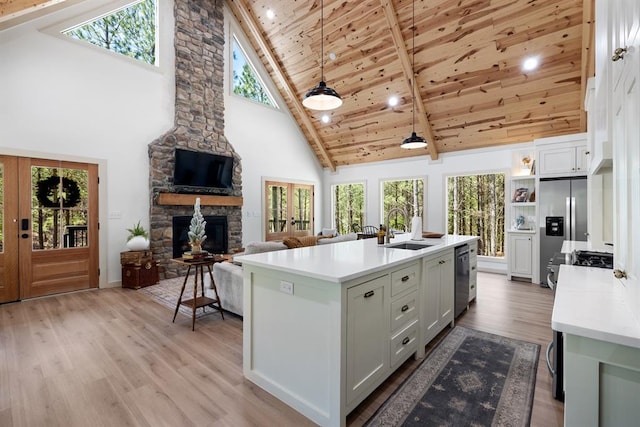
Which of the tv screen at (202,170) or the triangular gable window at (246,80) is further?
the triangular gable window at (246,80)

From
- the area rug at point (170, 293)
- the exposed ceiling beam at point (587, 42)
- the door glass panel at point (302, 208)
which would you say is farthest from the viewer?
the door glass panel at point (302, 208)

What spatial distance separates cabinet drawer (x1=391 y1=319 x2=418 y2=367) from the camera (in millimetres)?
2174

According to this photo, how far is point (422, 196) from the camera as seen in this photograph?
7.25 meters

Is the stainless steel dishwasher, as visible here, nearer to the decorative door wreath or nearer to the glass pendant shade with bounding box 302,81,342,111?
the glass pendant shade with bounding box 302,81,342,111

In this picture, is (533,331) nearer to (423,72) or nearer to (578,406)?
(578,406)

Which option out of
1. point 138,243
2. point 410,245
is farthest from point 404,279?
point 138,243

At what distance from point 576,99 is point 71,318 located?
Answer: 7795mm

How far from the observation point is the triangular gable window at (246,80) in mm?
6762

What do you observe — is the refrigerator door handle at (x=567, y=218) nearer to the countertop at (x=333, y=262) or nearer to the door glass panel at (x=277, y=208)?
the countertop at (x=333, y=262)

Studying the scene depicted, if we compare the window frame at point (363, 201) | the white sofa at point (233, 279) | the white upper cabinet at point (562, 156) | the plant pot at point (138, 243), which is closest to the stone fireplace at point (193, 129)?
the plant pot at point (138, 243)

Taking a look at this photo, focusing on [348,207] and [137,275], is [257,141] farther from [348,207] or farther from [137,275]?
[137,275]

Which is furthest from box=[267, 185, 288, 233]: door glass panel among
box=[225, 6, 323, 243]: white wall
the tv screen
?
the tv screen

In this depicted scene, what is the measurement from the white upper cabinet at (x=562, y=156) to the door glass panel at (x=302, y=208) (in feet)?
17.4

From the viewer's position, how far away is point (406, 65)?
17.0ft
